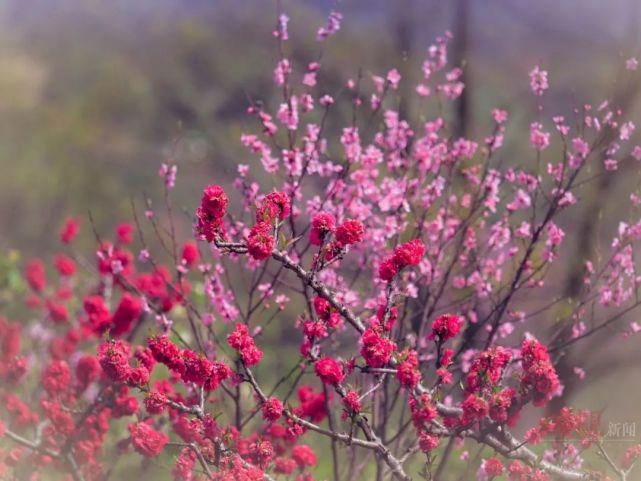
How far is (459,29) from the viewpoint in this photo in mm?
5527

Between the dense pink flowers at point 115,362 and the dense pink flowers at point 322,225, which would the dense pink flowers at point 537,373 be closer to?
the dense pink flowers at point 322,225

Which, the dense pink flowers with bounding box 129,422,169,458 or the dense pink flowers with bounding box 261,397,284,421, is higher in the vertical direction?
the dense pink flowers with bounding box 261,397,284,421

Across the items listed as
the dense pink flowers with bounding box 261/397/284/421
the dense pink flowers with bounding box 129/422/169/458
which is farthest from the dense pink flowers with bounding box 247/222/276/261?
the dense pink flowers with bounding box 129/422/169/458

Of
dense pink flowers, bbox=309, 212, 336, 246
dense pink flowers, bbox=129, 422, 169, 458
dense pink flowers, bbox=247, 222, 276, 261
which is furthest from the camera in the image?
dense pink flowers, bbox=129, 422, 169, 458

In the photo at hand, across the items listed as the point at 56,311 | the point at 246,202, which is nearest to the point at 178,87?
the point at 56,311

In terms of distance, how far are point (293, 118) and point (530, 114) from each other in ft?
11.7

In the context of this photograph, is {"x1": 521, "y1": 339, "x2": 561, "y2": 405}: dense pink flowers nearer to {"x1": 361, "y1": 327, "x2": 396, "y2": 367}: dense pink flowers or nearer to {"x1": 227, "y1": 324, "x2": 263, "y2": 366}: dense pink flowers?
{"x1": 361, "y1": 327, "x2": 396, "y2": 367}: dense pink flowers

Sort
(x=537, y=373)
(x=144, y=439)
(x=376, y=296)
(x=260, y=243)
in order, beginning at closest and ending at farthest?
(x=260, y=243) < (x=537, y=373) < (x=144, y=439) < (x=376, y=296)

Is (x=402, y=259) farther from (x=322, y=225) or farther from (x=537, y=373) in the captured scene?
(x=537, y=373)

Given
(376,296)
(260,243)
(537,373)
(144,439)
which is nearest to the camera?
(260,243)

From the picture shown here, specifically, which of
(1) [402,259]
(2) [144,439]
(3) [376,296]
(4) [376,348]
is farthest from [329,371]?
(3) [376,296]

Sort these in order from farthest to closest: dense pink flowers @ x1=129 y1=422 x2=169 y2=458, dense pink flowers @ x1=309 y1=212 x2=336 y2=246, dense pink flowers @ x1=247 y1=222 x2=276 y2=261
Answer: dense pink flowers @ x1=129 y1=422 x2=169 y2=458
dense pink flowers @ x1=309 y1=212 x2=336 y2=246
dense pink flowers @ x1=247 y1=222 x2=276 y2=261

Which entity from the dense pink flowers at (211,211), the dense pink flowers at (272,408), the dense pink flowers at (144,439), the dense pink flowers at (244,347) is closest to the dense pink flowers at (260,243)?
the dense pink flowers at (211,211)

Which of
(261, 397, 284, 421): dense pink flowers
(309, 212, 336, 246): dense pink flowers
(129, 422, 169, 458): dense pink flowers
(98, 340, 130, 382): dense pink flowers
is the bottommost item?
(129, 422, 169, 458): dense pink flowers
